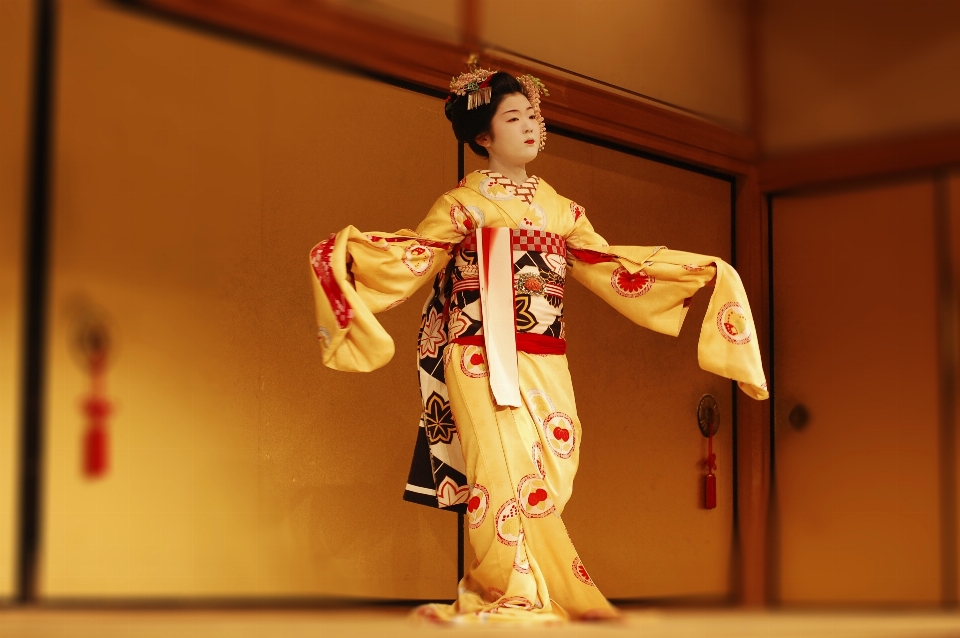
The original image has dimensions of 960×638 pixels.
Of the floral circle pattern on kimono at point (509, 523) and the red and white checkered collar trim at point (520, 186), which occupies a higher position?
the red and white checkered collar trim at point (520, 186)

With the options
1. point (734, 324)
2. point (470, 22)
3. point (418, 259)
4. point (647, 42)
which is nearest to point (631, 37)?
point (647, 42)

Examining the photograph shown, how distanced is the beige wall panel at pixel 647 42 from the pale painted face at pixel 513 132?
94 centimetres

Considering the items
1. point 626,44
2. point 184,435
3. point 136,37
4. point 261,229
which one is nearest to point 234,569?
point 184,435

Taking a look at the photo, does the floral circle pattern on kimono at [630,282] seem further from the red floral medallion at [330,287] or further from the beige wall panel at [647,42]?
the beige wall panel at [647,42]

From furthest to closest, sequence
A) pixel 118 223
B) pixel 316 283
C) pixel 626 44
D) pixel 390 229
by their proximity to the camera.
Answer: pixel 626 44 → pixel 390 229 → pixel 118 223 → pixel 316 283

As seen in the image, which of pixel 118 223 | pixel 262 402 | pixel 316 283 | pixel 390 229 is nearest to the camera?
pixel 316 283

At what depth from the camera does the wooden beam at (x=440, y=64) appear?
3.67m

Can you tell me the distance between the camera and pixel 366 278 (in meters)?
3.14

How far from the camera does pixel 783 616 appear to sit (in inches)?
142

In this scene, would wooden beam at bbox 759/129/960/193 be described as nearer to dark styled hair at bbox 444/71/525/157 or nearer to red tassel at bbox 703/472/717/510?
red tassel at bbox 703/472/717/510

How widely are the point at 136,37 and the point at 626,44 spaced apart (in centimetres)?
203

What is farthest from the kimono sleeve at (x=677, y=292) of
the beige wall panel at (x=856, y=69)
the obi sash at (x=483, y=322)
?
the beige wall panel at (x=856, y=69)

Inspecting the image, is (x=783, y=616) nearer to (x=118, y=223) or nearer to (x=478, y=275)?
(x=478, y=275)

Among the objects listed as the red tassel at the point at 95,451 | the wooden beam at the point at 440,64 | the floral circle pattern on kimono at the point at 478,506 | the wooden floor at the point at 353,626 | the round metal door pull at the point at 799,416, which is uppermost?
the wooden beam at the point at 440,64
